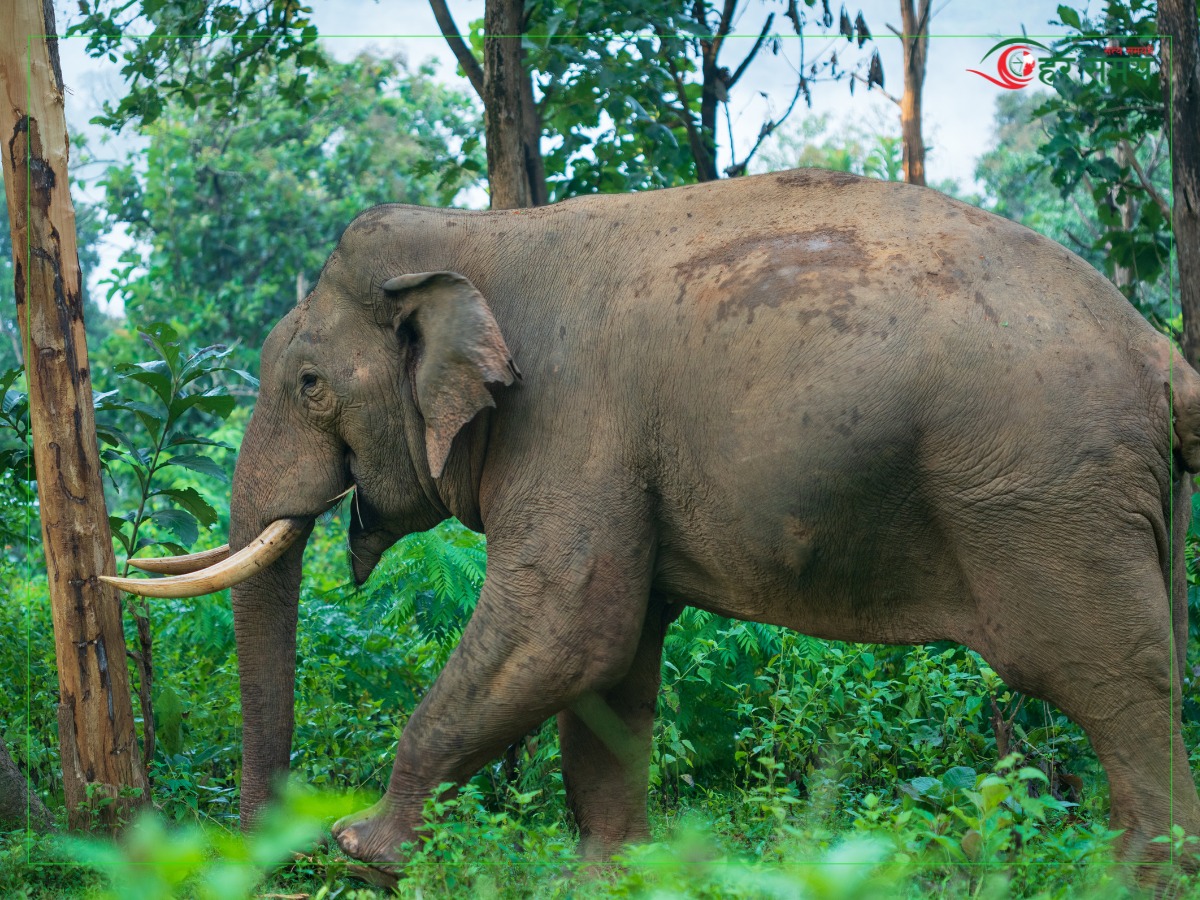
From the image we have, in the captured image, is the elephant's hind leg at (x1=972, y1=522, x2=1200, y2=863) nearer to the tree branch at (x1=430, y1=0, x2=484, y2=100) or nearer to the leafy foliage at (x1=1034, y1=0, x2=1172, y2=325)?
the leafy foliage at (x1=1034, y1=0, x2=1172, y2=325)

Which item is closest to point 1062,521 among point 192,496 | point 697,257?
point 697,257

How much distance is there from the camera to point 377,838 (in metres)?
3.67

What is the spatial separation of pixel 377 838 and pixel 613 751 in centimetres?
89

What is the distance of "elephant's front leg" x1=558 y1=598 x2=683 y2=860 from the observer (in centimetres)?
423

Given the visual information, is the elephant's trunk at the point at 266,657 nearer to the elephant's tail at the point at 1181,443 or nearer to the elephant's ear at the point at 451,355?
the elephant's ear at the point at 451,355

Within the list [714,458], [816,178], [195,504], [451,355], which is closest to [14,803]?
[195,504]

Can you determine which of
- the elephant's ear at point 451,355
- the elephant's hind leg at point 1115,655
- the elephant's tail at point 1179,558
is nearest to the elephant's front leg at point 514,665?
the elephant's ear at point 451,355

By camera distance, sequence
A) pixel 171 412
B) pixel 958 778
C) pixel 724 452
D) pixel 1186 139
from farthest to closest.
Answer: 1. pixel 1186 139
2. pixel 171 412
3. pixel 958 778
4. pixel 724 452

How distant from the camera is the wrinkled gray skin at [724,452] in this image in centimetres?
322

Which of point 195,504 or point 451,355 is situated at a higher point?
point 451,355

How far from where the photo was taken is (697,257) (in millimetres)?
3650

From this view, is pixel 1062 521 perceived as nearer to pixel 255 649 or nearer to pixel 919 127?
pixel 255 649

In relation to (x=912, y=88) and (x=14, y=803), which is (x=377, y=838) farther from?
(x=912, y=88)

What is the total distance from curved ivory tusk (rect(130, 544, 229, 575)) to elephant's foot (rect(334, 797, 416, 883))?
1087mm
